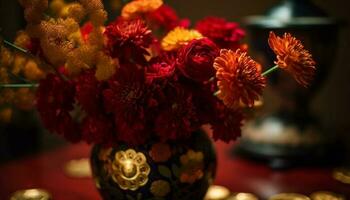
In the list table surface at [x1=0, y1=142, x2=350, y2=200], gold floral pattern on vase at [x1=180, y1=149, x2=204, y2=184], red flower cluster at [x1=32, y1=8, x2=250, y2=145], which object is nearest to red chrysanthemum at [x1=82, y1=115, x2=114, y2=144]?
red flower cluster at [x1=32, y1=8, x2=250, y2=145]

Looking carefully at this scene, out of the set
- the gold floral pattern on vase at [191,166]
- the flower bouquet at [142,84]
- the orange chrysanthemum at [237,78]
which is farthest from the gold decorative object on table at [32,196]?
the orange chrysanthemum at [237,78]

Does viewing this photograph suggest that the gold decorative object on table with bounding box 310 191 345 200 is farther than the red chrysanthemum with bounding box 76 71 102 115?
Yes

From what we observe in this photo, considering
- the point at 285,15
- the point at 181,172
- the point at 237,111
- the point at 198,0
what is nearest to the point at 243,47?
the point at 237,111

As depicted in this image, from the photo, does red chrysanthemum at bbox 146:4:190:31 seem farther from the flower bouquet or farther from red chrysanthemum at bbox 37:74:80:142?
red chrysanthemum at bbox 37:74:80:142

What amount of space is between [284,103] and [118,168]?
546 mm

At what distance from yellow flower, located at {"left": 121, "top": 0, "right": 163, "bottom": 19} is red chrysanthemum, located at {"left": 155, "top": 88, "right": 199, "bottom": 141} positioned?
14 centimetres

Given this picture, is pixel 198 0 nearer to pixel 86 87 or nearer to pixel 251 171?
pixel 251 171

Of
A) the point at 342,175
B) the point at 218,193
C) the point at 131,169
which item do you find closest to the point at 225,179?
the point at 218,193

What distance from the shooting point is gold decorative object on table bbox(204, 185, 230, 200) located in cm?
82

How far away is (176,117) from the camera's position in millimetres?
619

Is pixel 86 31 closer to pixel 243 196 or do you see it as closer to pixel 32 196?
pixel 32 196

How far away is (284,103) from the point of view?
1.09 meters

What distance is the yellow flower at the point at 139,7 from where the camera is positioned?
0.67 meters

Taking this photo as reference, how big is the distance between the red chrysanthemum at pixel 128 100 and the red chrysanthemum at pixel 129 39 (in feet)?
0.07
